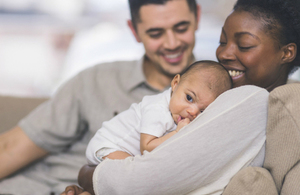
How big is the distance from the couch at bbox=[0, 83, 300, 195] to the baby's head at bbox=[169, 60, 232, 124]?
12 centimetres

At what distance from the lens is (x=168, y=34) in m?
1.15

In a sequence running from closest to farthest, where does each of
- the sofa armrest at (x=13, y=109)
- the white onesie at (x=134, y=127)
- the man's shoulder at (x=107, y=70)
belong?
the white onesie at (x=134, y=127) → the man's shoulder at (x=107, y=70) → the sofa armrest at (x=13, y=109)

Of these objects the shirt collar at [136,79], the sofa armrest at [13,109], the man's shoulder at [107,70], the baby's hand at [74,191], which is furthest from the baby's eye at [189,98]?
the sofa armrest at [13,109]

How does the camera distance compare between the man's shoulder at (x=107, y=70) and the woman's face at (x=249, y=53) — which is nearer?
the woman's face at (x=249, y=53)

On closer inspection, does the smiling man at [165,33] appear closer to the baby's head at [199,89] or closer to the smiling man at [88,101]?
the smiling man at [88,101]

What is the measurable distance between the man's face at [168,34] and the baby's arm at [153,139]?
52 cm

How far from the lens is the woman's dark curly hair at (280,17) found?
0.69 m

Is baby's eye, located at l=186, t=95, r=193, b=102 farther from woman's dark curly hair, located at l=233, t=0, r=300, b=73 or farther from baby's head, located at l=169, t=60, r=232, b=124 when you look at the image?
woman's dark curly hair, located at l=233, t=0, r=300, b=73

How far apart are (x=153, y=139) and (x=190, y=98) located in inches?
5.2

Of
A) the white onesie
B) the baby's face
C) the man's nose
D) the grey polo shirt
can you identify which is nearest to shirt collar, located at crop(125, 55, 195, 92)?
the grey polo shirt

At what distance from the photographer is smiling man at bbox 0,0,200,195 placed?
1.15m

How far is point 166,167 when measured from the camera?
2.03ft

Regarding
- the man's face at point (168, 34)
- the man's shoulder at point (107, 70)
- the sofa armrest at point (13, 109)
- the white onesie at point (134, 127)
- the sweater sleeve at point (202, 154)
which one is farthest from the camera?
the sofa armrest at point (13, 109)

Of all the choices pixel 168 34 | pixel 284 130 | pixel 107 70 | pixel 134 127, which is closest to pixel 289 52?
pixel 284 130
